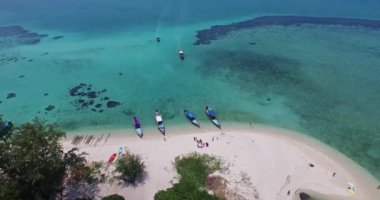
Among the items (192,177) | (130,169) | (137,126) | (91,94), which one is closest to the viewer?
(130,169)

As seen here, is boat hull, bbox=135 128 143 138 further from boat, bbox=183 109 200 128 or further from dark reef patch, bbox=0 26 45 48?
dark reef patch, bbox=0 26 45 48

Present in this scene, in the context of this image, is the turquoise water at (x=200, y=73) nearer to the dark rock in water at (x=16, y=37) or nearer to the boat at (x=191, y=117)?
the boat at (x=191, y=117)

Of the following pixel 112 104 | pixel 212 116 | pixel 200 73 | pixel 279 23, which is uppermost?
pixel 279 23

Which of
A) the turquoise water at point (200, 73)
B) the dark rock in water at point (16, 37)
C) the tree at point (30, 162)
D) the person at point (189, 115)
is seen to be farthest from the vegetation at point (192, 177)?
the dark rock in water at point (16, 37)

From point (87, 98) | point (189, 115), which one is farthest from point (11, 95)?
point (189, 115)

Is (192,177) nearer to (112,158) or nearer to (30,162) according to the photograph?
(112,158)

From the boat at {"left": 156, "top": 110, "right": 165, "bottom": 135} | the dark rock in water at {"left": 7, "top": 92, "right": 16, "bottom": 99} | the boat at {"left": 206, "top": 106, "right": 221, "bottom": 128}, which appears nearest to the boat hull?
the boat at {"left": 156, "top": 110, "right": 165, "bottom": 135}
